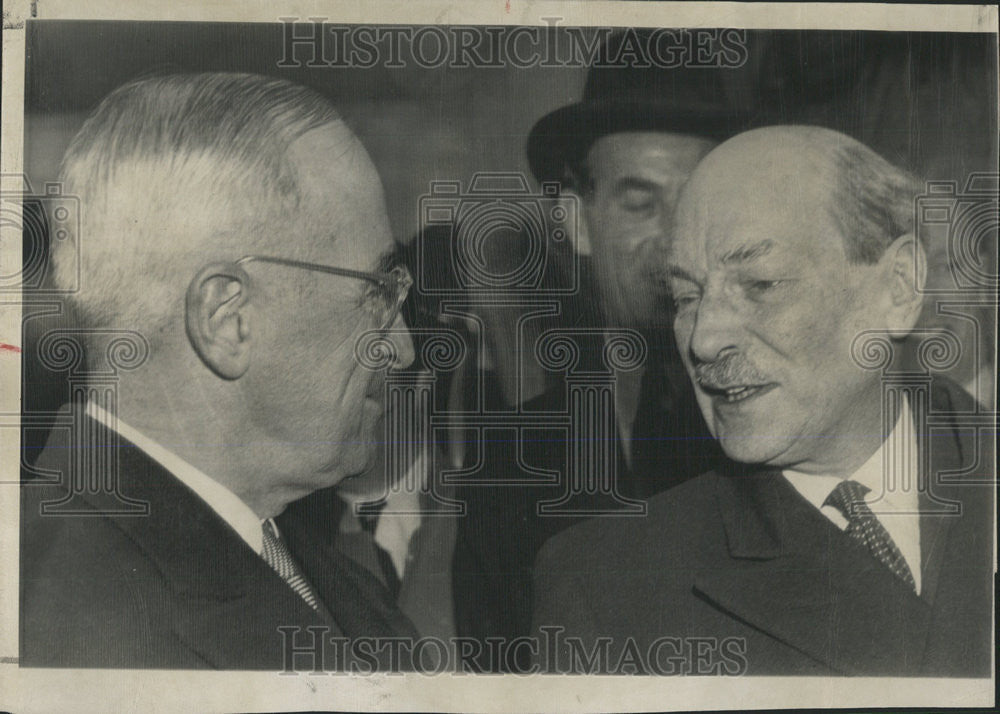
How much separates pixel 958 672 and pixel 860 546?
22.6 inches

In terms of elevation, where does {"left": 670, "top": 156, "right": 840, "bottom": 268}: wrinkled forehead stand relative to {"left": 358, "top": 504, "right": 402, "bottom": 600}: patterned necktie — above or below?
above

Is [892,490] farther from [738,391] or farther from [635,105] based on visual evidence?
[635,105]

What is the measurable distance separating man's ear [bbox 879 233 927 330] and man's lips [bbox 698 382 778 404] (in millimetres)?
484

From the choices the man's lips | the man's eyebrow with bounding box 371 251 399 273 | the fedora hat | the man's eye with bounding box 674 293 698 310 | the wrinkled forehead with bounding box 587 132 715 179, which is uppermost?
the fedora hat

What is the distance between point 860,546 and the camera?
3012mm

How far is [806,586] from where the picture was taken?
3.00 meters

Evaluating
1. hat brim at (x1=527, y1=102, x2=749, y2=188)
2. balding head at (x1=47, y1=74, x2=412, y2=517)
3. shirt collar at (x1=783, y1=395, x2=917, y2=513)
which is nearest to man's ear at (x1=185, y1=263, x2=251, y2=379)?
balding head at (x1=47, y1=74, x2=412, y2=517)

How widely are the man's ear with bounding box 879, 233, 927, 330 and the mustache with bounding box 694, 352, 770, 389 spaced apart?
19.5 inches

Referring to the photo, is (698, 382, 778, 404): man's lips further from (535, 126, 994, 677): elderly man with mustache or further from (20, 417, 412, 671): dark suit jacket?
(20, 417, 412, 671): dark suit jacket

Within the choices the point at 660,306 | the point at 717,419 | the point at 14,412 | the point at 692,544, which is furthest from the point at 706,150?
the point at 14,412

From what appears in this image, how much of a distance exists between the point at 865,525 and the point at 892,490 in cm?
15

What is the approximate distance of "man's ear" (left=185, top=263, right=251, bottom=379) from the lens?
9.60ft

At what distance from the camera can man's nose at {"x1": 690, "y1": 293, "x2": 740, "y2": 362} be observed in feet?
9.75

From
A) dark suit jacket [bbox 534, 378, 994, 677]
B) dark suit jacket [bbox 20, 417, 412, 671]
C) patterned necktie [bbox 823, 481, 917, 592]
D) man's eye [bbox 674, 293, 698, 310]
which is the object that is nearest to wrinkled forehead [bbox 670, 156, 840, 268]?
man's eye [bbox 674, 293, 698, 310]
